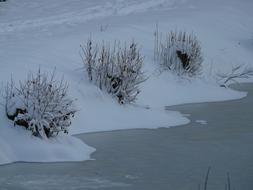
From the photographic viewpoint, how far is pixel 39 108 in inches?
375

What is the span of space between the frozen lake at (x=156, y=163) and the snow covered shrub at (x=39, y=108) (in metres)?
0.70

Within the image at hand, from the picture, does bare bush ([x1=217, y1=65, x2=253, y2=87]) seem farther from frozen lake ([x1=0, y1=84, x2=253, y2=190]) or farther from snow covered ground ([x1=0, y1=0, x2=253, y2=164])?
frozen lake ([x1=0, y1=84, x2=253, y2=190])

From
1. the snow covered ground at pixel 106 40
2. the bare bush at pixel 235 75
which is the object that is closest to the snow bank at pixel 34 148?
the snow covered ground at pixel 106 40

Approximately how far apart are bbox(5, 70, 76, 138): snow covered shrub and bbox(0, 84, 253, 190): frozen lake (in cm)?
70

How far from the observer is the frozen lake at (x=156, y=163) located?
7898mm

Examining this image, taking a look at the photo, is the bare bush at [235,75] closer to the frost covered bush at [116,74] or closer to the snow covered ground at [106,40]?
the snow covered ground at [106,40]

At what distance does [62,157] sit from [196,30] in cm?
1196

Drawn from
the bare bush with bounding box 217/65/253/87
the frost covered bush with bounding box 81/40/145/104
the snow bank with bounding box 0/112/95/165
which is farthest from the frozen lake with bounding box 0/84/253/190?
the bare bush with bounding box 217/65/253/87

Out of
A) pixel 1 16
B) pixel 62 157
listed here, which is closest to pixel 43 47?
pixel 62 157

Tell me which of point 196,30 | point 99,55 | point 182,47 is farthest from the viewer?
point 196,30

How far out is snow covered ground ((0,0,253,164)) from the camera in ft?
32.1

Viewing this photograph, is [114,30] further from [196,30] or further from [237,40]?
[237,40]

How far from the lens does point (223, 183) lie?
26.0ft

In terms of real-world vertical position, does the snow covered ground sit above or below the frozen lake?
above
